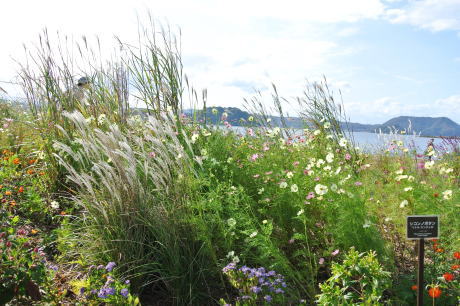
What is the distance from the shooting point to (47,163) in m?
4.63

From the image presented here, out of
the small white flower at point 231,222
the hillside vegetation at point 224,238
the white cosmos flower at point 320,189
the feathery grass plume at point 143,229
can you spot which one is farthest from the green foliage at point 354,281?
the feathery grass plume at point 143,229

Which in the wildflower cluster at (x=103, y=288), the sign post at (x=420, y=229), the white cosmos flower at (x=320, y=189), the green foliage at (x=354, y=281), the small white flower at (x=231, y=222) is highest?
the white cosmos flower at (x=320, y=189)

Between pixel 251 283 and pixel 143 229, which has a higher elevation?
pixel 143 229

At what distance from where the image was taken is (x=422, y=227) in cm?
231

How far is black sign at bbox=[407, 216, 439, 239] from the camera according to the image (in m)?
2.29

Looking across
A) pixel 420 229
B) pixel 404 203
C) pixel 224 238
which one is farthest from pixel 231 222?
pixel 404 203

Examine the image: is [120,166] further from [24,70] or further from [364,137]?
[364,137]

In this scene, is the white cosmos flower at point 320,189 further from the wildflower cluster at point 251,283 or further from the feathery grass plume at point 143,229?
the feathery grass plume at point 143,229

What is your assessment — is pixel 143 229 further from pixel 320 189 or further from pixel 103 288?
pixel 320 189

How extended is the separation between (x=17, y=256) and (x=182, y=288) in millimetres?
1119

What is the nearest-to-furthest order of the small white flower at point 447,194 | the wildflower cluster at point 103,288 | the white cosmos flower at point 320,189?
1. the wildflower cluster at point 103,288
2. the white cosmos flower at point 320,189
3. the small white flower at point 447,194

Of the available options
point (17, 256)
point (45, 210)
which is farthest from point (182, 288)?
point (45, 210)

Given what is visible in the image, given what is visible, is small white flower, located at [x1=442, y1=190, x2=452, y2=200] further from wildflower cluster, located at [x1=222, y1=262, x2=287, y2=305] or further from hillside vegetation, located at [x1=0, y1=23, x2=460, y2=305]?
wildflower cluster, located at [x1=222, y1=262, x2=287, y2=305]

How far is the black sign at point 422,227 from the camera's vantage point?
7.51ft
